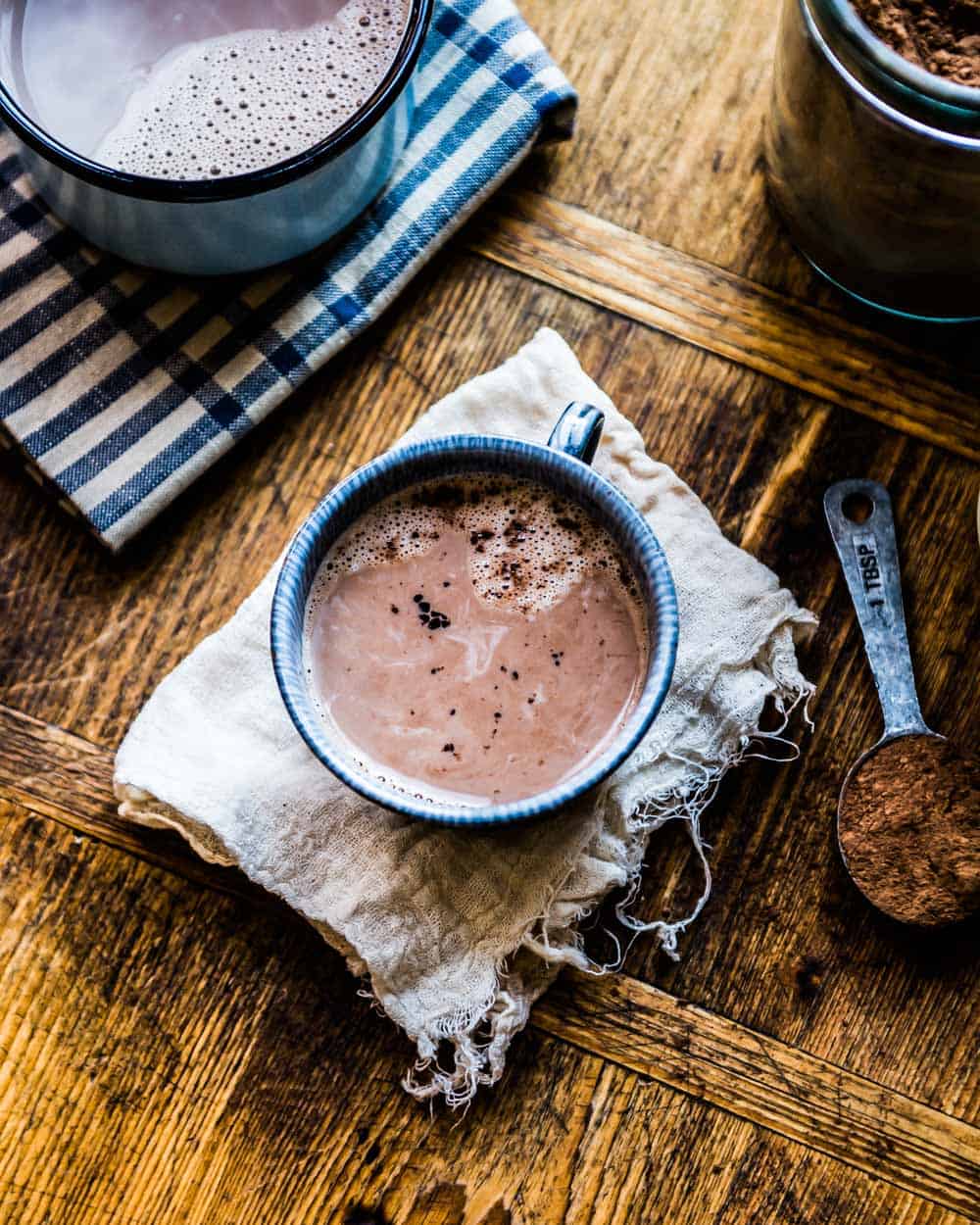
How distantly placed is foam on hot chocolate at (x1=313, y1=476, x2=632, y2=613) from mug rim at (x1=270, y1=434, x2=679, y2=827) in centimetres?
2

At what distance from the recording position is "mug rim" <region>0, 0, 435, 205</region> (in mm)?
756

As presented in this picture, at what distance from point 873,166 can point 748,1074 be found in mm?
621

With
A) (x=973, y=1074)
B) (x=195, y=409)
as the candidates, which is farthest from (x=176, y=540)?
(x=973, y=1074)

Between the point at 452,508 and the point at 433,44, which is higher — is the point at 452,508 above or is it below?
below

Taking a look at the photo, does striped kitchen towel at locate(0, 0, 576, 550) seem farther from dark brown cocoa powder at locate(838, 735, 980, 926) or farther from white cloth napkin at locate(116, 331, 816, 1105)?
dark brown cocoa powder at locate(838, 735, 980, 926)

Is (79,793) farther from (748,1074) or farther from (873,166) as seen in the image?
(873,166)

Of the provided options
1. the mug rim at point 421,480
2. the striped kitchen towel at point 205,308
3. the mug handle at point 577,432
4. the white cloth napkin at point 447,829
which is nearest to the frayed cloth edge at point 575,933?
the white cloth napkin at point 447,829

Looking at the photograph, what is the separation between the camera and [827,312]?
3.08 feet

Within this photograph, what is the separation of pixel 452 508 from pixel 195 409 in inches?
8.9

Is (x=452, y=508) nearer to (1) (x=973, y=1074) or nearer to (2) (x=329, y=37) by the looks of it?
(2) (x=329, y=37)

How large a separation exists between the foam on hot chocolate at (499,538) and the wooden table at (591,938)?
0.42ft

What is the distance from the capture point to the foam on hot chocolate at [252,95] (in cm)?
81

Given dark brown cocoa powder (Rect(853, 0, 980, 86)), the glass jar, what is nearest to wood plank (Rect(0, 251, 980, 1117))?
the glass jar

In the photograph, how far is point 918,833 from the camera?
855 millimetres
